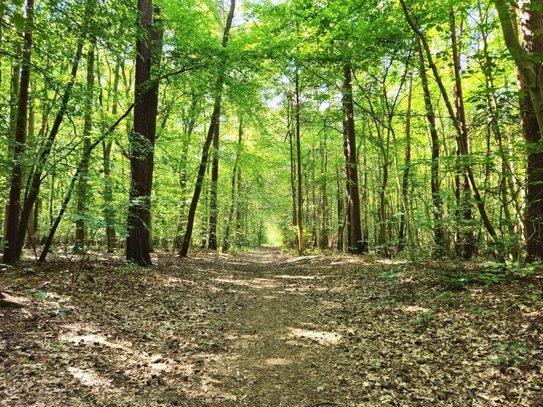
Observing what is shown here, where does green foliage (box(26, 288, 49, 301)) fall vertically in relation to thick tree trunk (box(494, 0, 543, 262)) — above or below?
below

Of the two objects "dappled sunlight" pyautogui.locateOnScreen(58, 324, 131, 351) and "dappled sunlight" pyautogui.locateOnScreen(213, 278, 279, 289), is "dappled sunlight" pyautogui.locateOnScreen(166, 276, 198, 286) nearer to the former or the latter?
"dappled sunlight" pyautogui.locateOnScreen(213, 278, 279, 289)

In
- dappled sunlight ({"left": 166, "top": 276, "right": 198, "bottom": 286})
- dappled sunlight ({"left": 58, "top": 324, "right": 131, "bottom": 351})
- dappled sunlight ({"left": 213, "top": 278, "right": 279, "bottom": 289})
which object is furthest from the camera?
dappled sunlight ({"left": 213, "top": 278, "right": 279, "bottom": 289})

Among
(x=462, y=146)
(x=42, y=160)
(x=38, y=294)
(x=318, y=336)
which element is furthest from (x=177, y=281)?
(x=462, y=146)

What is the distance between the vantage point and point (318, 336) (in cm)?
565

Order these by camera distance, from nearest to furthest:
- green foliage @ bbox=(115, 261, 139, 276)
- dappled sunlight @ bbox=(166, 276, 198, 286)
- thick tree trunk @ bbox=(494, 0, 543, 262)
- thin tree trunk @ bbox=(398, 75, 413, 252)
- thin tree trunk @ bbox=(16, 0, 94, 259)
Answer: thick tree trunk @ bbox=(494, 0, 543, 262) < thin tree trunk @ bbox=(16, 0, 94, 259) < green foliage @ bbox=(115, 261, 139, 276) < dappled sunlight @ bbox=(166, 276, 198, 286) < thin tree trunk @ bbox=(398, 75, 413, 252)

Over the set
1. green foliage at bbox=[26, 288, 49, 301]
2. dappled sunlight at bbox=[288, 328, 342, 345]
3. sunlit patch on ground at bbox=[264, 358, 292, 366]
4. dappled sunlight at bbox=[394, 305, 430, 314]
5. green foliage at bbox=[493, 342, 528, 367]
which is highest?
green foliage at bbox=[26, 288, 49, 301]

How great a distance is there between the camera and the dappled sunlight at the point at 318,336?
542 centimetres

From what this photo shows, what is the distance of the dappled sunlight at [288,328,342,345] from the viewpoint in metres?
5.42

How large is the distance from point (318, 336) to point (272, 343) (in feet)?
2.56

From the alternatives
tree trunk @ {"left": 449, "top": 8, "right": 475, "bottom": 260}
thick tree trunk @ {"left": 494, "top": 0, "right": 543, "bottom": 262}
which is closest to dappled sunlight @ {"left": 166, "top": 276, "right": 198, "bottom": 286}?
tree trunk @ {"left": 449, "top": 8, "right": 475, "bottom": 260}

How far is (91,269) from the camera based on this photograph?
8.59 m

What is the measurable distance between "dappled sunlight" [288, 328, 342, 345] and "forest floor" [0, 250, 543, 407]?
0.10ft

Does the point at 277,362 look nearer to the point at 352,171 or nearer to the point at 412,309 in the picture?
the point at 412,309

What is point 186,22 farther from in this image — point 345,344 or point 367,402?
point 367,402
